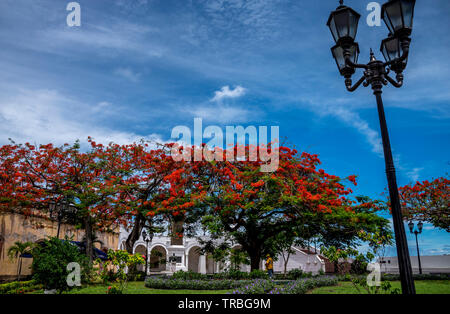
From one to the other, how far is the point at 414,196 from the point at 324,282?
23.3 feet

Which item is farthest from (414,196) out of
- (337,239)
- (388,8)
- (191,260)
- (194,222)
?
(191,260)

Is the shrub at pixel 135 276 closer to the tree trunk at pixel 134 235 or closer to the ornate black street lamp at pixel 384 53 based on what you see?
the tree trunk at pixel 134 235

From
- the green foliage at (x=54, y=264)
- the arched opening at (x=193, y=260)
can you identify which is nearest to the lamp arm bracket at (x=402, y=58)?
the green foliage at (x=54, y=264)

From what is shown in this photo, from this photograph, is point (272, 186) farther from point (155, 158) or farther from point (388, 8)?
point (388, 8)

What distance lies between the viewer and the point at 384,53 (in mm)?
→ 4742

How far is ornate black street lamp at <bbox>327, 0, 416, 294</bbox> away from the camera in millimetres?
4145

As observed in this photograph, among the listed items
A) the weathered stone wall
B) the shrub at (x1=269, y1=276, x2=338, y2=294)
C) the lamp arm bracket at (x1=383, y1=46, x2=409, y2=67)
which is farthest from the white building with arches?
the lamp arm bracket at (x1=383, y1=46, x2=409, y2=67)

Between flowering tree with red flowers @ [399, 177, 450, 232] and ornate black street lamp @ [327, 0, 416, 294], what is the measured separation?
13.3 m

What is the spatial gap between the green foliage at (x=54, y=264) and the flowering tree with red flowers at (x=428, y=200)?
1477 centimetres

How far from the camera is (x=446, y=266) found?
24969 millimetres

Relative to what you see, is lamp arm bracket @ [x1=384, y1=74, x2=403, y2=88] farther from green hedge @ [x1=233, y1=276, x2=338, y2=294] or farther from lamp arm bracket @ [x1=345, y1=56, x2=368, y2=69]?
green hedge @ [x1=233, y1=276, x2=338, y2=294]

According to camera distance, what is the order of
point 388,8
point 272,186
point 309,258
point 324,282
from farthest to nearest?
point 309,258
point 272,186
point 324,282
point 388,8

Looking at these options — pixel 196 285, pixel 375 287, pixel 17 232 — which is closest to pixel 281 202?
pixel 196 285

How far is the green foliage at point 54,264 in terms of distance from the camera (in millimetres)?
9164
